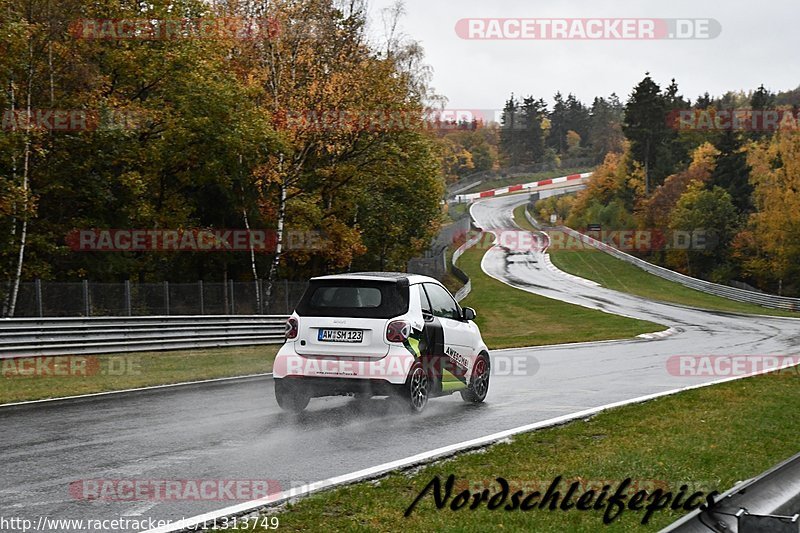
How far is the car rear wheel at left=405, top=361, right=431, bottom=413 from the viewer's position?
10500mm

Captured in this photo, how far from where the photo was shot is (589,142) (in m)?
185

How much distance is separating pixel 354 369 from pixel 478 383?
2.70 m

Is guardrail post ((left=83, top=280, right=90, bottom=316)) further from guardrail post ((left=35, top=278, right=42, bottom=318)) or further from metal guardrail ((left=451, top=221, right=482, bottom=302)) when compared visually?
metal guardrail ((left=451, top=221, right=482, bottom=302))

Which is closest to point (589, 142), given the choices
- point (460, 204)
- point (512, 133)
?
point (512, 133)

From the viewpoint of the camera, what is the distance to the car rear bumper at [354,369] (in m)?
10.3

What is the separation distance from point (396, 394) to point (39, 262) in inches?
835

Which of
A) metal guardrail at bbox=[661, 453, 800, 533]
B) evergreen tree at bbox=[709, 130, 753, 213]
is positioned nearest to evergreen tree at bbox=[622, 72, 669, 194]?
evergreen tree at bbox=[709, 130, 753, 213]

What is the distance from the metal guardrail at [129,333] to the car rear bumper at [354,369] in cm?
1114

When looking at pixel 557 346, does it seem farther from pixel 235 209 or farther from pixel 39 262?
pixel 39 262

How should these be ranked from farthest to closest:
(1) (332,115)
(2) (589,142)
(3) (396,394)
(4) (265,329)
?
(2) (589,142)
(1) (332,115)
(4) (265,329)
(3) (396,394)

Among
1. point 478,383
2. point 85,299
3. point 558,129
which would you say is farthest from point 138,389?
point 558,129

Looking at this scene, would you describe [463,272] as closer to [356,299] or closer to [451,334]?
[451,334]

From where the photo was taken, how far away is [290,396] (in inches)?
428

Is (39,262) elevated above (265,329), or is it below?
above
